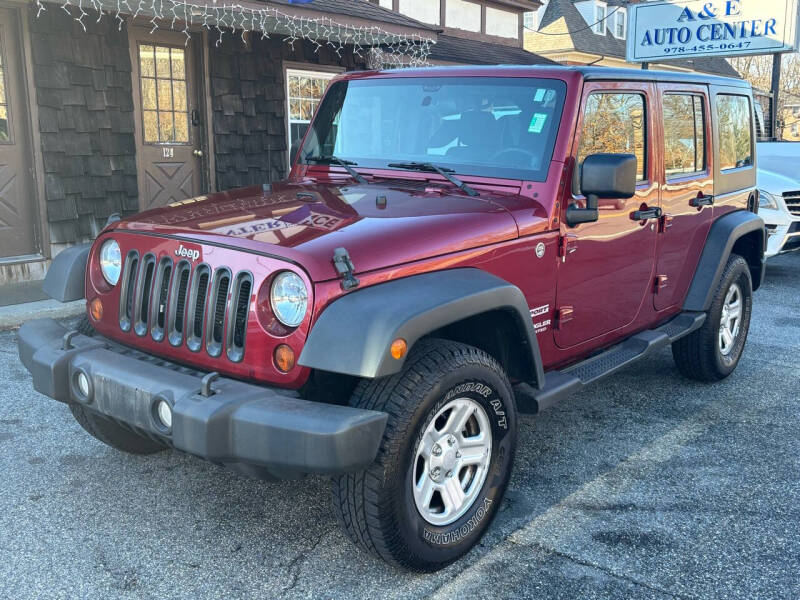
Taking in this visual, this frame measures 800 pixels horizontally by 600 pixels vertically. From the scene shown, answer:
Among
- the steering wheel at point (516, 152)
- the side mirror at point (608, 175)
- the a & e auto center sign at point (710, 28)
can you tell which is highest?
the a & e auto center sign at point (710, 28)

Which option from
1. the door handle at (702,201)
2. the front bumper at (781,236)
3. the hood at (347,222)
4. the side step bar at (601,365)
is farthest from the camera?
the front bumper at (781,236)

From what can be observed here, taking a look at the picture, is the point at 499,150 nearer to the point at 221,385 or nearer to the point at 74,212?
the point at 221,385

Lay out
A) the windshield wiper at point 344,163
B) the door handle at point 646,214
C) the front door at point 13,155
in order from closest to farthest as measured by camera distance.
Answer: the windshield wiper at point 344,163
the door handle at point 646,214
the front door at point 13,155

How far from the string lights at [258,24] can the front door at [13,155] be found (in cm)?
44

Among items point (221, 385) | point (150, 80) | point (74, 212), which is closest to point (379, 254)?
point (221, 385)

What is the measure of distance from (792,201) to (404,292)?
8.21 meters

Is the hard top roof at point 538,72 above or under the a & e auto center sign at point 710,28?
under

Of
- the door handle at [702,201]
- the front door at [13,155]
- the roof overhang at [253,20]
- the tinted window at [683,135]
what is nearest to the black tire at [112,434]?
the tinted window at [683,135]

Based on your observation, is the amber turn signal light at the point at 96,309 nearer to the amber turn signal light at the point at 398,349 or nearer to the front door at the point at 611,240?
the amber turn signal light at the point at 398,349

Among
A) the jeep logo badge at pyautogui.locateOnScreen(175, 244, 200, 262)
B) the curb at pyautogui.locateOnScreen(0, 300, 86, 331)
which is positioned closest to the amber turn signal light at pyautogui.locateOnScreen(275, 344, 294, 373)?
the jeep logo badge at pyautogui.locateOnScreen(175, 244, 200, 262)

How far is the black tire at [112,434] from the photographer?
3.62 m

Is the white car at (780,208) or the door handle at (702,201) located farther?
the white car at (780,208)

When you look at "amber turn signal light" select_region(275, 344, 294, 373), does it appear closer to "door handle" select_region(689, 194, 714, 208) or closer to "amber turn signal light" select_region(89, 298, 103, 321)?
"amber turn signal light" select_region(89, 298, 103, 321)

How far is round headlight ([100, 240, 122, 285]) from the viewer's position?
327cm
